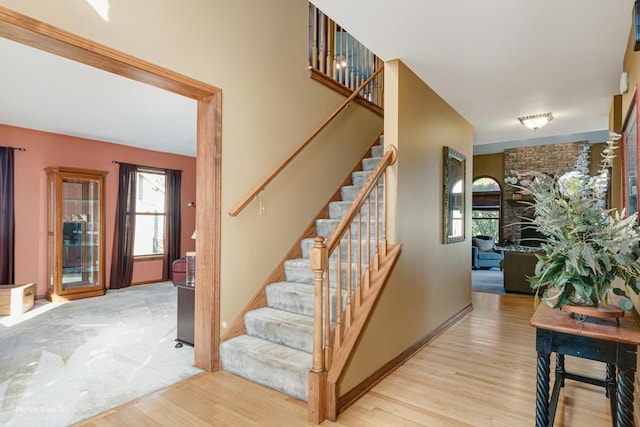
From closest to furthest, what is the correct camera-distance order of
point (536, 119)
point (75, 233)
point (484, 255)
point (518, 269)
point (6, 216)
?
point (536, 119) → point (6, 216) → point (75, 233) → point (518, 269) → point (484, 255)

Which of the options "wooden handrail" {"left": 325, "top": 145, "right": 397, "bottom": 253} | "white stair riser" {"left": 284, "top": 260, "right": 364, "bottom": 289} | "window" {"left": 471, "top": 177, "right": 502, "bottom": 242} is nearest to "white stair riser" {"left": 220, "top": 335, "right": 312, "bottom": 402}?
"white stair riser" {"left": 284, "top": 260, "right": 364, "bottom": 289}

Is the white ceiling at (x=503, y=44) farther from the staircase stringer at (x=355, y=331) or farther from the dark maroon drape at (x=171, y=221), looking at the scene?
the dark maroon drape at (x=171, y=221)

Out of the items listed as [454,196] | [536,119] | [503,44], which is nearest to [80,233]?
[454,196]

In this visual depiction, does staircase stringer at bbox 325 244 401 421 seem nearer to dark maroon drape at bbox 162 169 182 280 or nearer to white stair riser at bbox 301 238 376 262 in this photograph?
white stair riser at bbox 301 238 376 262

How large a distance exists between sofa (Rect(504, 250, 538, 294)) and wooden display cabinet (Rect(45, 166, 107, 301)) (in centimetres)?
702

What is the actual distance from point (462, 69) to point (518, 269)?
4411mm

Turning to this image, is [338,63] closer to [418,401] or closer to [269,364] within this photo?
[269,364]

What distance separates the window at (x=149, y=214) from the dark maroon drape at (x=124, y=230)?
210 mm

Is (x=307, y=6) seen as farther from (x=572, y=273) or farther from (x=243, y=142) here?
(x=572, y=273)

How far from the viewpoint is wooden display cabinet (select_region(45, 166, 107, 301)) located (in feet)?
18.2

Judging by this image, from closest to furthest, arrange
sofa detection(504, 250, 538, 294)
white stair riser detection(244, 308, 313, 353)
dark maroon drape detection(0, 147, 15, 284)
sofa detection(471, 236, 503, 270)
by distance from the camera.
Result: 1. white stair riser detection(244, 308, 313, 353)
2. dark maroon drape detection(0, 147, 15, 284)
3. sofa detection(504, 250, 538, 294)
4. sofa detection(471, 236, 503, 270)

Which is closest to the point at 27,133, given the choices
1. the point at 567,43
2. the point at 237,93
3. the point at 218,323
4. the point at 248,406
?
the point at 237,93

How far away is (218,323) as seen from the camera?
9.36 feet

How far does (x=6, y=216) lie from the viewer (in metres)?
5.27
